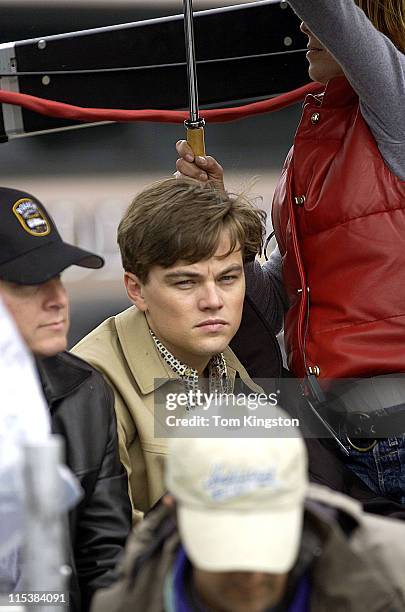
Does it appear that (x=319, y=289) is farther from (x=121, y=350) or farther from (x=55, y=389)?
(x=55, y=389)

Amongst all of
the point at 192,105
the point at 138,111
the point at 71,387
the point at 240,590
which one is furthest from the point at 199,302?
the point at 240,590

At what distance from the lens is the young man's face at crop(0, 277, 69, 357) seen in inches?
67.4

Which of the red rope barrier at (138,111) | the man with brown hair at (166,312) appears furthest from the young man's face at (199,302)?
the red rope barrier at (138,111)

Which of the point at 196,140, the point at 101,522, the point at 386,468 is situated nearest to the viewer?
the point at 101,522

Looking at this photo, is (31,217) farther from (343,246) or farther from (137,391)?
(343,246)

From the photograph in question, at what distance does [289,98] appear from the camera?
2680 millimetres

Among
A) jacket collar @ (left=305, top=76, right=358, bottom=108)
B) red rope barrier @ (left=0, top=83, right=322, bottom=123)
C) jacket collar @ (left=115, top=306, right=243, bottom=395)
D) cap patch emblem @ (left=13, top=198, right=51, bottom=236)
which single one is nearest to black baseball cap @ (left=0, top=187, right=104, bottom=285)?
cap patch emblem @ (left=13, top=198, right=51, bottom=236)

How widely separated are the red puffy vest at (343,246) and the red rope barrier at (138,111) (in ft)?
1.67

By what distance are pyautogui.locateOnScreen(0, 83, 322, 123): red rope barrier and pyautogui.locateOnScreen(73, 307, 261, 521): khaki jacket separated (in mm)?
604

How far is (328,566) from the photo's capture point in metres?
1.30

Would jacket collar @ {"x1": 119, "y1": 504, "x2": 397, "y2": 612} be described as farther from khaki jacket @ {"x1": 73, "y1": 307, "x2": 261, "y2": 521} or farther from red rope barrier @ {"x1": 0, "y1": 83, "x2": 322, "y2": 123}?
red rope barrier @ {"x1": 0, "y1": 83, "x2": 322, "y2": 123}

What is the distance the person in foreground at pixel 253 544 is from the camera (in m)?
1.22

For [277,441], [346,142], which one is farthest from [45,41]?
[277,441]

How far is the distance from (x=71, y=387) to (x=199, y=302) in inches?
11.1
